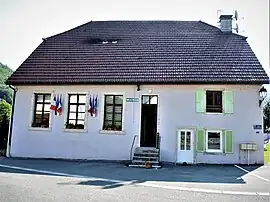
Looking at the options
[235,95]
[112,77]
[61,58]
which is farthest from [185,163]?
[61,58]

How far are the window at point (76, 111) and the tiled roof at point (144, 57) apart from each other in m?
1.09

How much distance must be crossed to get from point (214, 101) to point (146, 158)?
5220mm

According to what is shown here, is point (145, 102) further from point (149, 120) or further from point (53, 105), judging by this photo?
point (53, 105)

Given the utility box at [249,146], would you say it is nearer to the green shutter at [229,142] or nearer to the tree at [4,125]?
the green shutter at [229,142]

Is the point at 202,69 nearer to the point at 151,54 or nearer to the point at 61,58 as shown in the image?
the point at 151,54

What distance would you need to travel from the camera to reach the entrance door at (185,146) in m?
18.7

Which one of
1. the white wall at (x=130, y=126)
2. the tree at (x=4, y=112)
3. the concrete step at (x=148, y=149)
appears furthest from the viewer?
the tree at (x=4, y=112)

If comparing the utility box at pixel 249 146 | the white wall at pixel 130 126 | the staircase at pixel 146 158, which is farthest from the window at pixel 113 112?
the utility box at pixel 249 146

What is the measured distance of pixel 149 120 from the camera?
19859 mm

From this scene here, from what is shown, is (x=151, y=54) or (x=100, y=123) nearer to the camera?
(x=100, y=123)

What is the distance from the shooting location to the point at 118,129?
64.2 feet

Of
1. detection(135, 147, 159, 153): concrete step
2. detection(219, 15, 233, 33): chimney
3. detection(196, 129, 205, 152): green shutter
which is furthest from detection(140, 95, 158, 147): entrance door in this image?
detection(219, 15, 233, 33): chimney

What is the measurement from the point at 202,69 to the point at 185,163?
5632 millimetres

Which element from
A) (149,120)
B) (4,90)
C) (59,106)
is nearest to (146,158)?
(149,120)
